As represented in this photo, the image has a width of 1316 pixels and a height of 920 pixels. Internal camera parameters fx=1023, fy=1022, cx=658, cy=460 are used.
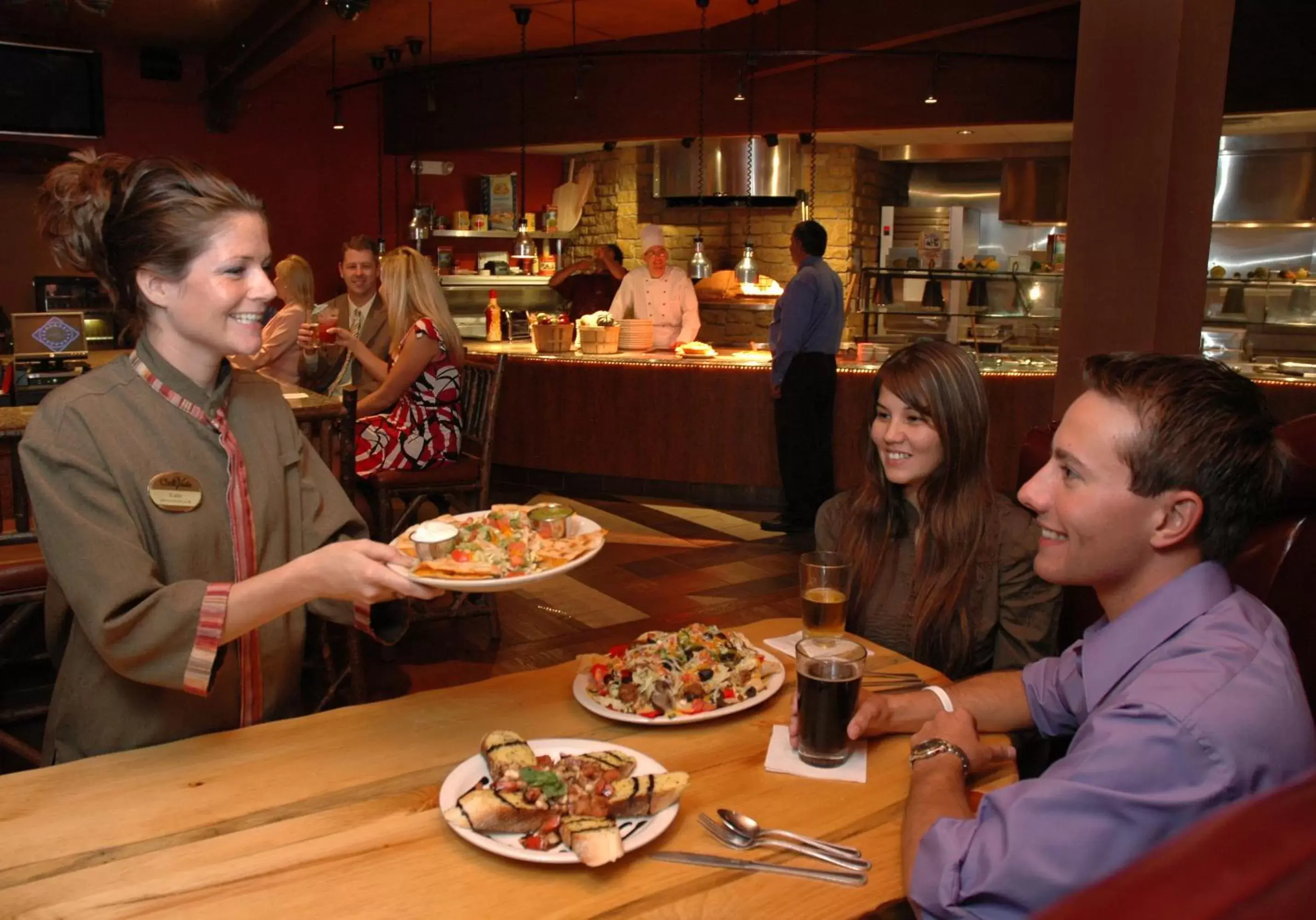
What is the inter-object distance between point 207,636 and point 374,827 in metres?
0.44

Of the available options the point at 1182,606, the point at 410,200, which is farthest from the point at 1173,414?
the point at 410,200

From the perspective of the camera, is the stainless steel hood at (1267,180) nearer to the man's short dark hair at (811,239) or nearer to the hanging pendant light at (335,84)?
the man's short dark hair at (811,239)

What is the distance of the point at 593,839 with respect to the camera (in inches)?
46.6

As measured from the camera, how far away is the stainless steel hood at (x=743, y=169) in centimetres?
1014

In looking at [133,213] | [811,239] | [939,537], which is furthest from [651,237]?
[133,213]

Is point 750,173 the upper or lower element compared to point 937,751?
upper

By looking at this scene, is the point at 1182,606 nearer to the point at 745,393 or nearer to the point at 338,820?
the point at 338,820

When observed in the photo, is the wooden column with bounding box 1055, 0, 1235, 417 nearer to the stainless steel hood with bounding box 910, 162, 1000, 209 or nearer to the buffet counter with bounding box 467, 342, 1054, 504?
the buffet counter with bounding box 467, 342, 1054, 504

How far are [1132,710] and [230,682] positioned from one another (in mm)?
1458

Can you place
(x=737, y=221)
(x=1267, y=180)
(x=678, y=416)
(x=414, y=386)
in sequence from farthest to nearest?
(x=737, y=221)
(x=1267, y=180)
(x=678, y=416)
(x=414, y=386)

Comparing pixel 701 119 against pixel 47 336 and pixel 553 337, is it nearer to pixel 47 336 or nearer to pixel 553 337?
pixel 553 337

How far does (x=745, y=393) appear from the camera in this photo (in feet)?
23.1

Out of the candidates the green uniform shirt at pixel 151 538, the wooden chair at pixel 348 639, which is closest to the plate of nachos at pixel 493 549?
the green uniform shirt at pixel 151 538

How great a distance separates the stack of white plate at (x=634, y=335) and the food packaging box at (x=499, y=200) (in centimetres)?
390
